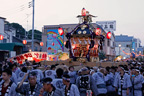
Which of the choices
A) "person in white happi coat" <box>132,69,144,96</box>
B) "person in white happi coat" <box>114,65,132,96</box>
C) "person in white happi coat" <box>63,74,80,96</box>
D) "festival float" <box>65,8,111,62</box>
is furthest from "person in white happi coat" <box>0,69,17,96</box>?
"festival float" <box>65,8,111,62</box>

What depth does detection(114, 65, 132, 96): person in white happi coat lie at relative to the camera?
31.9 feet

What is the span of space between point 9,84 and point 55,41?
118ft

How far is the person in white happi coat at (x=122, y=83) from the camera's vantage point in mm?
9719

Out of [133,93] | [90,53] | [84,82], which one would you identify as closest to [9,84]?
[84,82]

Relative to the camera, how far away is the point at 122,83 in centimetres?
995

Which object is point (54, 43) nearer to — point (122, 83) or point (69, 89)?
point (122, 83)

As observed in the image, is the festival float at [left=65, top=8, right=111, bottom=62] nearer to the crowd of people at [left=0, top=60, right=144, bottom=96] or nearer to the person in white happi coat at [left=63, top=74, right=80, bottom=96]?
the crowd of people at [left=0, top=60, right=144, bottom=96]

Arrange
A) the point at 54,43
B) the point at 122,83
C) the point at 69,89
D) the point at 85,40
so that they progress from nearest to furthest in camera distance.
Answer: the point at 69,89, the point at 122,83, the point at 85,40, the point at 54,43

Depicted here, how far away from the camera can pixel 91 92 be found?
7137 millimetres

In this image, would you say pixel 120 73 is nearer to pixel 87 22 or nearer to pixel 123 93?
pixel 123 93

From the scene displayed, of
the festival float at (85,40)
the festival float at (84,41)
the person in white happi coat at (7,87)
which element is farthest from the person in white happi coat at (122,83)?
the festival float at (85,40)

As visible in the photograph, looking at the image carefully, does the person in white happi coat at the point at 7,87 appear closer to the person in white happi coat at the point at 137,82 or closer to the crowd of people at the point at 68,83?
the crowd of people at the point at 68,83

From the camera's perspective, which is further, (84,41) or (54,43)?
(54,43)

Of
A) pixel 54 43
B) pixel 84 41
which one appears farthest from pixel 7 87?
pixel 54 43
